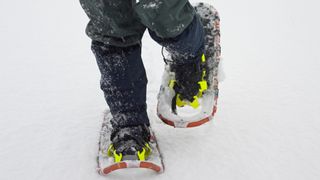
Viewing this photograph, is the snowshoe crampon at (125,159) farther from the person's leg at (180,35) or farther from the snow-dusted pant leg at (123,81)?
the person's leg at (180,35)

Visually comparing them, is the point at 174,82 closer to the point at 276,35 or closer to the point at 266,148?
the point at 266,148

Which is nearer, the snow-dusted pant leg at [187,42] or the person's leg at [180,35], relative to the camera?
the person's leg at [180,35]

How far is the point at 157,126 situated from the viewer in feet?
5.60

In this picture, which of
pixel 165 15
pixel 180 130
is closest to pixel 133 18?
pixel 165 15

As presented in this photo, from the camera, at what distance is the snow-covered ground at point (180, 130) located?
1422mm

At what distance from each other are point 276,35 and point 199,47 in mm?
1802

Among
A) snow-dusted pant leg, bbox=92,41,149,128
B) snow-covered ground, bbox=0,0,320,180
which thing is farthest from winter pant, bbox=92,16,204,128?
snow-covered ground, bbox=0,0,320,180

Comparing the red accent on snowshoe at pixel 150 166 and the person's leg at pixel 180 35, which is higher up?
the person's leg at pixel 180 35

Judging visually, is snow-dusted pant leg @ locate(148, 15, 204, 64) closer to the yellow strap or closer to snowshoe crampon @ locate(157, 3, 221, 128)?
snowshoe crampon @ locate(157, 3, 221, 128)

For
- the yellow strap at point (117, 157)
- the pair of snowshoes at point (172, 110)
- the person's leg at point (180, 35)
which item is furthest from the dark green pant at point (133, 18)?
the yellow strap at point (117, 157)

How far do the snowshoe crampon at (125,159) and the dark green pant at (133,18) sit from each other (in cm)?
42

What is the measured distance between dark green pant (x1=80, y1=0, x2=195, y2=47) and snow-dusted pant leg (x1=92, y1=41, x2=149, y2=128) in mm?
45

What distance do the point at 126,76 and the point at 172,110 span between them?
0.33 metres

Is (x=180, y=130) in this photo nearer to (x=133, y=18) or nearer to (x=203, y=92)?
(x=203, y=92)
